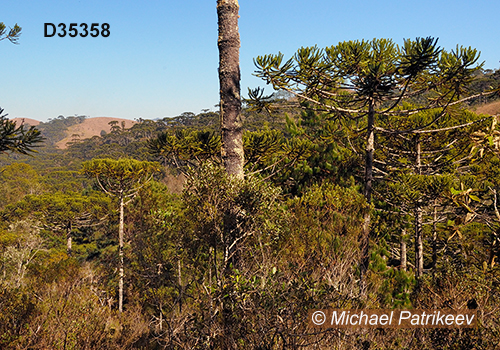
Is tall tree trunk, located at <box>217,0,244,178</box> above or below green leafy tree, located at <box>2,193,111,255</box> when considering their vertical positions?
above

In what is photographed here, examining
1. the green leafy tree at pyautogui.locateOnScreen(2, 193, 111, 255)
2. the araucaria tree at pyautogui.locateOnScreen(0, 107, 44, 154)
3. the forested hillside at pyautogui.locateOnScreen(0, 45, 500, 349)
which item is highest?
the araucaria tree at pyautogui.locateOnScreen(0, 107, 44, 154)

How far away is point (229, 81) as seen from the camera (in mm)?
5480

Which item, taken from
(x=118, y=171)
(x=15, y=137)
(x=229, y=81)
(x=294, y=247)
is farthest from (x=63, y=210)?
(x=294, y=247)

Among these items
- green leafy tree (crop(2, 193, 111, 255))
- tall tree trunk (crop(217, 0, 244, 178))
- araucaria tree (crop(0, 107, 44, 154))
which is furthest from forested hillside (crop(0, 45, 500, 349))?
green leafy tree (crop(2, 193, 111, 255))

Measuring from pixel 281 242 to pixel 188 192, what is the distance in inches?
68.4

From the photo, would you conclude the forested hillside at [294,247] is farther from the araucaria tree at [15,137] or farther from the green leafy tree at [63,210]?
the green leafy tree at [63,210]

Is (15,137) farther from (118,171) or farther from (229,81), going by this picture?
(118,171)

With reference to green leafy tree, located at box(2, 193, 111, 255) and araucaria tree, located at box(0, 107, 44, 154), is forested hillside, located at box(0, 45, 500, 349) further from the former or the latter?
green leafy tree, located at box(2, 193, 111, 255)

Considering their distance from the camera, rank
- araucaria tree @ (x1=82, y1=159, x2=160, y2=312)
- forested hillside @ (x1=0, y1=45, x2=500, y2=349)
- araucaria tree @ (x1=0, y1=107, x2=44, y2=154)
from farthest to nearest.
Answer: araucaria tree @ (x1=82, y1=159, x2=160, y2=312) → araucaria tree @ (x1=0, y1=107, x2=44, y2=154) → forested hillside @ (x1=0, y1=45, x2=500, y2=349)

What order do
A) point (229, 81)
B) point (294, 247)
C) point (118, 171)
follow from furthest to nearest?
point (118, 171) < point (229, 81) < point (294, 247)

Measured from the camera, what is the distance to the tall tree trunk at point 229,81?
5.44m

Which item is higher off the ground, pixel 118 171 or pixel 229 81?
pixel 229 81

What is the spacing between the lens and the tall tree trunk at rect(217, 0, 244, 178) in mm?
Answer: 5438

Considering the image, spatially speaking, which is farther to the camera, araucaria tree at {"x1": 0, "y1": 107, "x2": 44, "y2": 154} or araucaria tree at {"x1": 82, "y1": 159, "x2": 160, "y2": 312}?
araucaria tree at {"x1": 82, "y1": 159, "x2": 160, "y2": 312}
